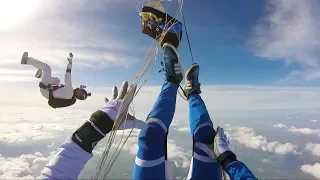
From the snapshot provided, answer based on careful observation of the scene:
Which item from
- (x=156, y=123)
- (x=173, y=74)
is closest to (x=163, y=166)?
(x=156, y=123)

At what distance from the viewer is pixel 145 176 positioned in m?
3.08

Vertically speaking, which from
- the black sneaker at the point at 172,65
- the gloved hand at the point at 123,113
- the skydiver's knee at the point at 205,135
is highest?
the black sneaker at the point at 172,65

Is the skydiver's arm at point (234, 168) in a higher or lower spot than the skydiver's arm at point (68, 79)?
lower

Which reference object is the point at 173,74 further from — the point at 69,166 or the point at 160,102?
the point at 69,166

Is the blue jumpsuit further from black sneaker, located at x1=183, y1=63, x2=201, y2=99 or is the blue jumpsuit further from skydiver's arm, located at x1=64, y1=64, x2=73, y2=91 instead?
skydiver's arm, located at x1=64, y1=64, x2=73, y2=91

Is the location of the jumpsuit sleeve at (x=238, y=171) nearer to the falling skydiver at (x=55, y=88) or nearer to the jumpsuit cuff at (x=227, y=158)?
the jumpsuit cuff at (x=227, y=158)

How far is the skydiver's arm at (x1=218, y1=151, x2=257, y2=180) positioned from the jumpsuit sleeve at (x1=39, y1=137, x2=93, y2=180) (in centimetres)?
151

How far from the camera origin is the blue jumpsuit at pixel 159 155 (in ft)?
8.18

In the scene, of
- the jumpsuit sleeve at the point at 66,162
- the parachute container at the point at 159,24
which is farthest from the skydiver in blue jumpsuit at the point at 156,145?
the parachute container at the point at 159,24

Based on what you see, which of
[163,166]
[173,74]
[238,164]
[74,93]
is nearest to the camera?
[238,164]

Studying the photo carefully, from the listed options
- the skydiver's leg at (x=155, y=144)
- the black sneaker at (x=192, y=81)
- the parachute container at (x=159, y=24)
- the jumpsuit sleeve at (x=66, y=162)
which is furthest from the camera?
the parachute container at (x=159, y=24)

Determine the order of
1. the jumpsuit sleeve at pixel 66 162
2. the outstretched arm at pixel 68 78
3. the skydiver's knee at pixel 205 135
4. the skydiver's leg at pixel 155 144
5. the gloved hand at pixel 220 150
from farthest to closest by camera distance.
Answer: the outstretched arm at pixel 68 78, the skydiver's knee at pixel 205 135, the skydiver's leg at pixel 155 144, the gloved hand at pixel 220 150, the jumpsuit sleeve at pixel 66 162

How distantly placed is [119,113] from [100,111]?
0.73 ft

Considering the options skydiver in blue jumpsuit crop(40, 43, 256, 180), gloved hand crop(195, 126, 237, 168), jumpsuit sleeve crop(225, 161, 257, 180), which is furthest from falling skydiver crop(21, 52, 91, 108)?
jumpsuit sleeve crop(225, 161, 257, 180)
